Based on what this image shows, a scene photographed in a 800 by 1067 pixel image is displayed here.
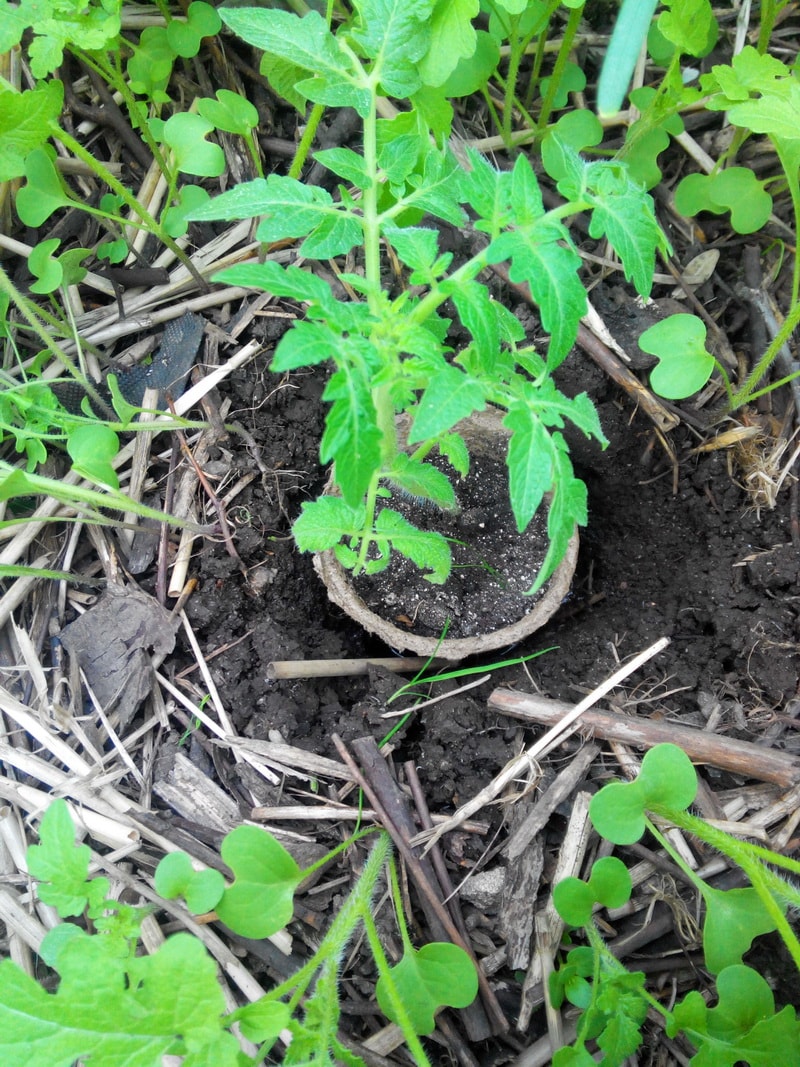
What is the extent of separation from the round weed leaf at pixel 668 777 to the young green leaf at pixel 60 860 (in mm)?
948

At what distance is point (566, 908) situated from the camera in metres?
1.38

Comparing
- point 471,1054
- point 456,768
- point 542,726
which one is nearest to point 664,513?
point 542,726

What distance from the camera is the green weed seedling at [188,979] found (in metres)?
1.01

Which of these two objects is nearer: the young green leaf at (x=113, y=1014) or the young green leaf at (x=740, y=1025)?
the young green leaf at (x=113, y=1014)

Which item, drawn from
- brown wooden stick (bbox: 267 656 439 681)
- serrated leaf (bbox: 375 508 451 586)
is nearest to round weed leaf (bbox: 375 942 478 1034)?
brown wooden stick (bbox: 267 656 439 681)

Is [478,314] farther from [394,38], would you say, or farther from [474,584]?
[474,584]

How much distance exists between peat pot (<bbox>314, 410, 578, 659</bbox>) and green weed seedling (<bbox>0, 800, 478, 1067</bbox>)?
0.47 m

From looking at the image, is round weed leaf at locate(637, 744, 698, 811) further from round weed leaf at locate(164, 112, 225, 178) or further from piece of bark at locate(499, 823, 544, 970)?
round weed leaf at locate(164, 112, 225, 178)

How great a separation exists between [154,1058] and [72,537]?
1.19 meters

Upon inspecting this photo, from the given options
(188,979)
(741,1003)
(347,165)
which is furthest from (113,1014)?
(347,165)

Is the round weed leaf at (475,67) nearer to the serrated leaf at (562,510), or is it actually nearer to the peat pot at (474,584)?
the peat pot at (474,584)

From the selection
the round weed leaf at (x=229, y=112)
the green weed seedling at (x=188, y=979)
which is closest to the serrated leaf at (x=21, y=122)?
the round weed leaf at (x=229, y=112)

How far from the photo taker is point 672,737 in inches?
63.4

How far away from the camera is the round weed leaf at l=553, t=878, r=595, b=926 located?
137cm
